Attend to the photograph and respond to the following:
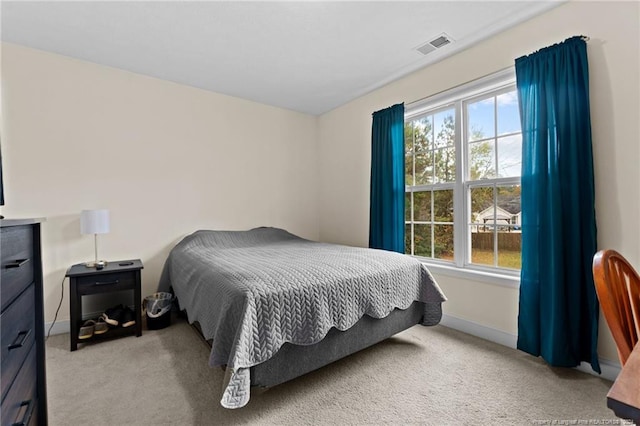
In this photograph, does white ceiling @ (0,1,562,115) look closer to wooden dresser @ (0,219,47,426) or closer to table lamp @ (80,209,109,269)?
table lamp @ (80,209,109,269)

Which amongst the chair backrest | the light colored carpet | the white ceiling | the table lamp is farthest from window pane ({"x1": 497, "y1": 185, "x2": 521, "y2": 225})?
the table lamp

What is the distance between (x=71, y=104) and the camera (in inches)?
109

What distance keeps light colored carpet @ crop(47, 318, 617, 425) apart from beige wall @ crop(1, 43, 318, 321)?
3.64 feet

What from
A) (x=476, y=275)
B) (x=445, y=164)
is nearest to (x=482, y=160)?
(x=445, y=164)

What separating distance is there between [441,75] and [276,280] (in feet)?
7.99

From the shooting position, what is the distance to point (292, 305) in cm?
166

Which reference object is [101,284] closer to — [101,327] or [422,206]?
[101,327]

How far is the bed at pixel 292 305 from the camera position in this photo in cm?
154

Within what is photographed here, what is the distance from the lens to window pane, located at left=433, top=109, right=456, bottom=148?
2869 mm

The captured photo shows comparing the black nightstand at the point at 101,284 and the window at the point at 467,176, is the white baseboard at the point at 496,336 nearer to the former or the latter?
the window at the point at 467,176

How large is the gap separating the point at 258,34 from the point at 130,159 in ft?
5.94

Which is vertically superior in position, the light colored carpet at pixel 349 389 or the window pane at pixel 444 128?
the window pane at pixel 444 128

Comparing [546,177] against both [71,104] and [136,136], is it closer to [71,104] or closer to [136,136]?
[136,136]

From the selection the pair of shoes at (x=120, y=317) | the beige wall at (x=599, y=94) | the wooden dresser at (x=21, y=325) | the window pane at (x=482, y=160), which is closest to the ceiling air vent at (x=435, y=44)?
the beige wall at (x=599, y=94)
